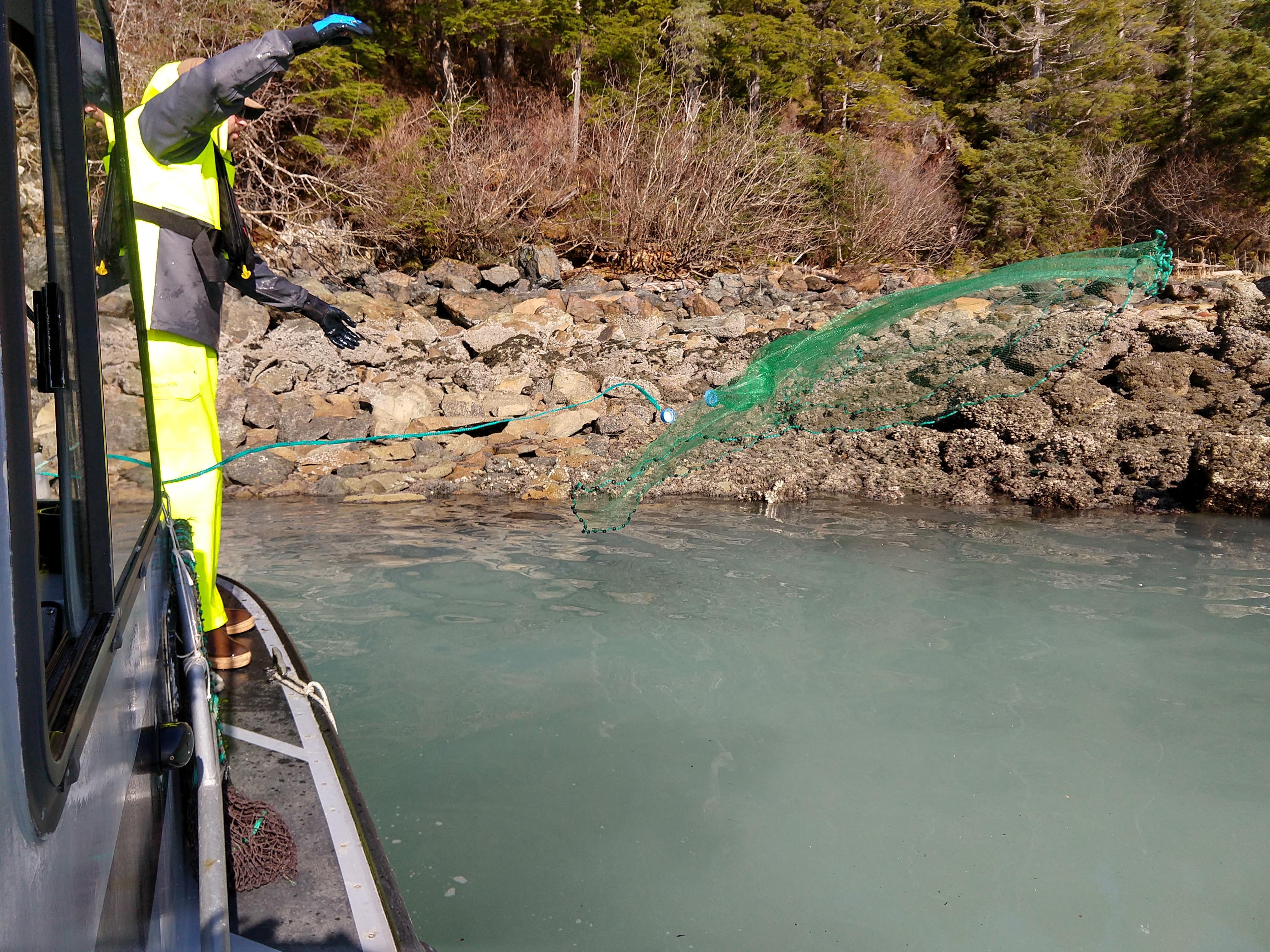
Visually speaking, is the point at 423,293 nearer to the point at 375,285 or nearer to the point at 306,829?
the point at 375,285

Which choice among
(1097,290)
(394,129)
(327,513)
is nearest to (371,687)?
(327,513)

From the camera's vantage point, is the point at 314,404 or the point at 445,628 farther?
the point at 314,404

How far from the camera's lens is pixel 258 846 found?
7.55 feet

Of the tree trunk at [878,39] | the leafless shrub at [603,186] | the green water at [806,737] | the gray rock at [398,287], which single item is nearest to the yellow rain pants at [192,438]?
the green water at [806,737]

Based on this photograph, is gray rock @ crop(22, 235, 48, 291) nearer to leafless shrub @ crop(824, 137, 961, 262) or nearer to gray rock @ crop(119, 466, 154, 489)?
gray rock @ crop(119, 466, 154, 489)

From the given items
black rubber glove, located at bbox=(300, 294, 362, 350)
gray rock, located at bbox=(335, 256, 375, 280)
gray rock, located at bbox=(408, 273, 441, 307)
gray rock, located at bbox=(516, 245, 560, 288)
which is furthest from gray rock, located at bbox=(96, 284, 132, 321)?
gray rock, located at bbox=(335, 256, 375, 280)

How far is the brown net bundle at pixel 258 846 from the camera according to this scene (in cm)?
223

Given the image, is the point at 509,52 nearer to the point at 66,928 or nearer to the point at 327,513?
the point at 327,513

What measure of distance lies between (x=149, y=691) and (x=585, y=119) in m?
23.7

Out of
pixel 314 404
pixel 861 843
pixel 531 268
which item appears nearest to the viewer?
pixel 861 843

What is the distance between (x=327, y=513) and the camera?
8695 millimetres

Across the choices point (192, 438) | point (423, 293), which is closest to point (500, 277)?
point (423, 293)

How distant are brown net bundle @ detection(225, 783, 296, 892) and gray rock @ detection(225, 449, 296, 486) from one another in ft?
25.6

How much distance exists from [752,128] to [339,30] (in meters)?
20.5
